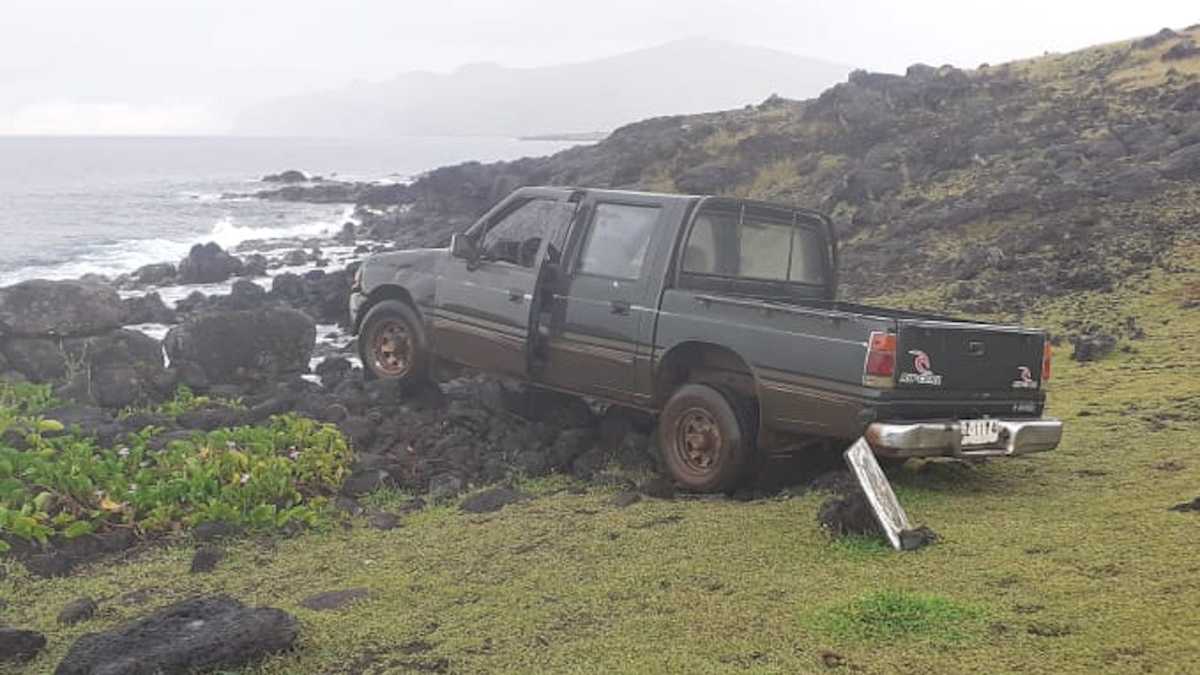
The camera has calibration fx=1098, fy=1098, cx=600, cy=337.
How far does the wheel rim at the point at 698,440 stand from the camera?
7.81 meters

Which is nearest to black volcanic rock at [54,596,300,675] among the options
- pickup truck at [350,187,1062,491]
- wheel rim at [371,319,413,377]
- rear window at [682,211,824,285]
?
pickup truck at [350,187,1062,491]

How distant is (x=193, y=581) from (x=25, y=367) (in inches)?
382

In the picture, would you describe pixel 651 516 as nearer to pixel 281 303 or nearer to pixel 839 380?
pixel 839 380

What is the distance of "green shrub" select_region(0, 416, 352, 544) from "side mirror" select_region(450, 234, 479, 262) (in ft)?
6.91

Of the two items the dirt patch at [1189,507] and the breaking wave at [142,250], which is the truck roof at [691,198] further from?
the breaking wave at [142,250]

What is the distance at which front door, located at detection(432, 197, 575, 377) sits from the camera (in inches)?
364

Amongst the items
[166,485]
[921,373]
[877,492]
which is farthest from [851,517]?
[166,485]

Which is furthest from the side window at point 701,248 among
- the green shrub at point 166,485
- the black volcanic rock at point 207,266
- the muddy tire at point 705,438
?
the black volcanic rock at point 207,266

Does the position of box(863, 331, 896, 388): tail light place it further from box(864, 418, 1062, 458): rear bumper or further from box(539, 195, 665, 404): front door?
box(539, 195, 665, 404): front door

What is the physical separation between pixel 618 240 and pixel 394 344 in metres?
3.17

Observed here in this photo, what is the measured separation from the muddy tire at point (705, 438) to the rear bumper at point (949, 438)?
3.35 ft

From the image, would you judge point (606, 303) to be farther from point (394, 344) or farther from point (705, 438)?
point (394, 344)

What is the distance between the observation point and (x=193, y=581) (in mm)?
6605

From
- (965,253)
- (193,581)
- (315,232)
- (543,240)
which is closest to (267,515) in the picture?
(193,581)
